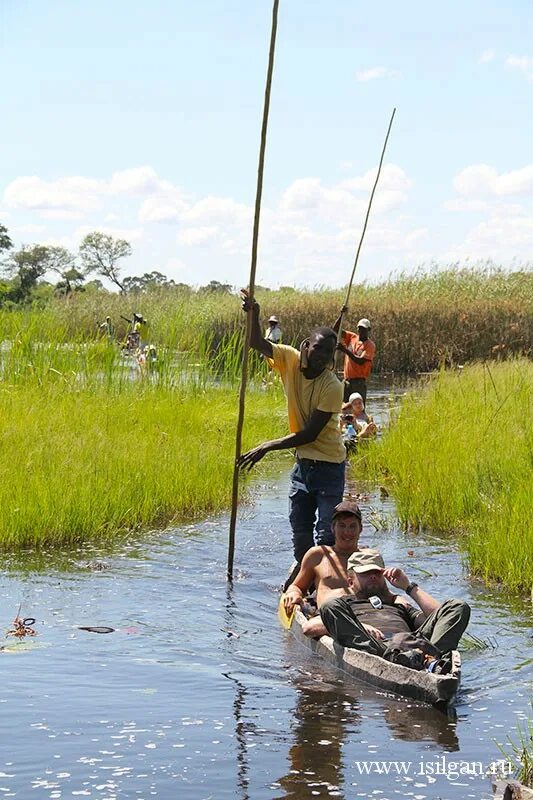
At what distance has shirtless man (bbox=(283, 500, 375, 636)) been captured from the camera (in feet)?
25.4

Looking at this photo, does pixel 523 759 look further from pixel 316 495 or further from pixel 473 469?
pixel 473 469

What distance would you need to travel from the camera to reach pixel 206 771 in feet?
18.7

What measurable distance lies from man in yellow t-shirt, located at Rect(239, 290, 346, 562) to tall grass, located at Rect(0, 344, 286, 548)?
9.25 feet

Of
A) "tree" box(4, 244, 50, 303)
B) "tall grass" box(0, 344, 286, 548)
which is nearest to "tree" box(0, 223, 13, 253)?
"tree" box(4, 244, 50, 303)

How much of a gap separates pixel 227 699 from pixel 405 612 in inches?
51.7

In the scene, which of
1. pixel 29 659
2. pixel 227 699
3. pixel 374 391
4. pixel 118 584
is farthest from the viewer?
pixel 374 391

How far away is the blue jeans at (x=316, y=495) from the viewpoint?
8.24m

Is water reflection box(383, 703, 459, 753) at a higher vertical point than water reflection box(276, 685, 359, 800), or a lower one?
higher

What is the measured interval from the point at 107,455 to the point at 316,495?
4346mm

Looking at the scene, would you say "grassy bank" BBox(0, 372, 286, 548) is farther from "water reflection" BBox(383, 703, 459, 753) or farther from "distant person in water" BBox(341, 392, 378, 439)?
"water reflection" BBox(383, 703, 459, 753)

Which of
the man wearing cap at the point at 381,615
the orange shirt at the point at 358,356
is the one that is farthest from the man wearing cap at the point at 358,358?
the man wearing cap at the point at 381,615

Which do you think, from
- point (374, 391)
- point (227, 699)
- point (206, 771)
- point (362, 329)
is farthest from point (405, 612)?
point (374, 391)

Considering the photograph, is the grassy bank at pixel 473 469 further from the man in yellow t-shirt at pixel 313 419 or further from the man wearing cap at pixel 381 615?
the man wearing cap at pixel 381 615

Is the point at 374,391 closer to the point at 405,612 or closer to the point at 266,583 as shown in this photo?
the point at 266,583
